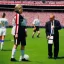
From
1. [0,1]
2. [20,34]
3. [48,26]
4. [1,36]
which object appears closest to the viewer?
[20,34]

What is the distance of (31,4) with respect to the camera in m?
50.0

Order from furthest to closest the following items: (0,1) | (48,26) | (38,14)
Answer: (0,1) < (38,14) < (48,26)

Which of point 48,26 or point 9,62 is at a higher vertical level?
point 48,26

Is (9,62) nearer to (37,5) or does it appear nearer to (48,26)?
(48,26)

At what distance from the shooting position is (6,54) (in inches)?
591

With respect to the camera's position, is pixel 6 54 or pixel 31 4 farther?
pixel 31 4

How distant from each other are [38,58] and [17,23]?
7.44 feet

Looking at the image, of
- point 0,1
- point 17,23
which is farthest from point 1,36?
point 0,1

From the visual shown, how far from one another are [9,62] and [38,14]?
3594 cm

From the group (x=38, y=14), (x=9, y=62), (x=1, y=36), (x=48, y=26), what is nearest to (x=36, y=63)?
(x=9, y=62)

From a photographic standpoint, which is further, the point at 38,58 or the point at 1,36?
the point at 1,36

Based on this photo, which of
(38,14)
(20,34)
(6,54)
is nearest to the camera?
(20,34)

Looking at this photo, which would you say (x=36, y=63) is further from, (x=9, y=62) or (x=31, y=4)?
(x=31, y=4)

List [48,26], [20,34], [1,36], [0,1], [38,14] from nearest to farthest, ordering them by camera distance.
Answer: [20,34] < [48,26] < [1,36] < [38,14] < [0,1]
